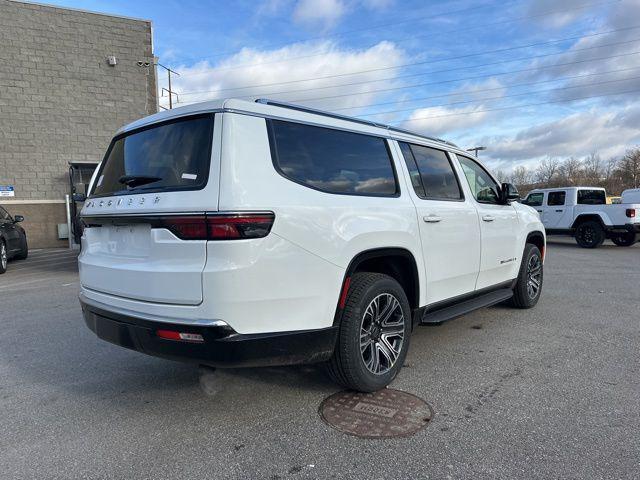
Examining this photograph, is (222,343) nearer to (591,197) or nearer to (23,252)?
(23,252)

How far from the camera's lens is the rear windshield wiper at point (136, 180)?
2.95 m

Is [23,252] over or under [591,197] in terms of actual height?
under

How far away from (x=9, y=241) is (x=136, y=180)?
9933 mm

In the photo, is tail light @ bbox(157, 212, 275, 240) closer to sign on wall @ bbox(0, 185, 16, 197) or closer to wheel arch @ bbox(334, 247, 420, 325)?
wheel arch @ bbox(334, 247, 420, 325)

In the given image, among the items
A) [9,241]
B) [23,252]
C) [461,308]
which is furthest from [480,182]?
[23,252]

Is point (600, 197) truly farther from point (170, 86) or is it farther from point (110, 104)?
point (170, 86)

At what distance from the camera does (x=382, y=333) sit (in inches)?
137

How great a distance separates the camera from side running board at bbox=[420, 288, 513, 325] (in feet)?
12.8

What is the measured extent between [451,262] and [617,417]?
1645 mm

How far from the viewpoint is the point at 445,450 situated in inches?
106

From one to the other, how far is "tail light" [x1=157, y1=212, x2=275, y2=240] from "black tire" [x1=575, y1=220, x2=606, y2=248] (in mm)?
14804

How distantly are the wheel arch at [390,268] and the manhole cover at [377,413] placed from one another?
650 millimetres

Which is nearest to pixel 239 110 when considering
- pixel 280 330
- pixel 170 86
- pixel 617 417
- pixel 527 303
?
pixel 280 330

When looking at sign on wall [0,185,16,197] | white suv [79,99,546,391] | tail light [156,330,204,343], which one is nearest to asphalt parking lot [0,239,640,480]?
white suv [79,99,546,391]
